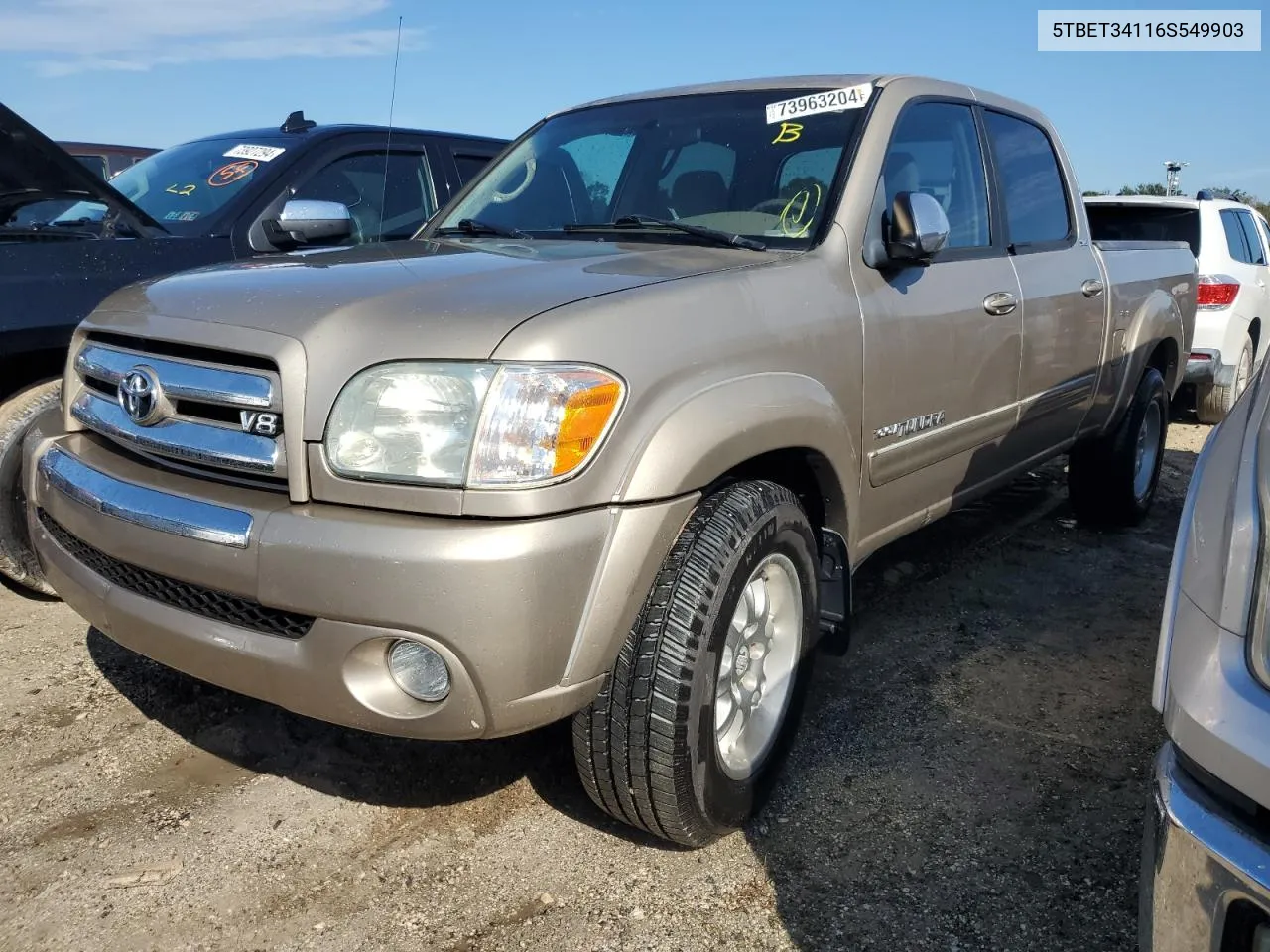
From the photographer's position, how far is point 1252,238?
785 cm

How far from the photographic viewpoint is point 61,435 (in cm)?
257

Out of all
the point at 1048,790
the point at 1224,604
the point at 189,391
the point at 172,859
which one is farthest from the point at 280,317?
the point at 1048,790

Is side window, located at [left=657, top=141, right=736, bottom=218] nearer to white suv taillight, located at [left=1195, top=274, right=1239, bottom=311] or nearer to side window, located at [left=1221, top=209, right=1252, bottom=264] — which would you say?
white suv taillight, located at [left=1195, top=274, right=1239, bottom=311]

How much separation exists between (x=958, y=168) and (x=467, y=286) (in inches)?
81.2

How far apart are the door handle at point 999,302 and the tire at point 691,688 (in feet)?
4.03

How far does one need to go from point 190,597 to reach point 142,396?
453mm

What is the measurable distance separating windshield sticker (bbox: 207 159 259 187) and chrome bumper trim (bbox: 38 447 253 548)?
232cm

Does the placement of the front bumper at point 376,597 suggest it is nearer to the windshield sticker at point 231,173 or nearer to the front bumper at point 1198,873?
the front bumper at point 1198,873

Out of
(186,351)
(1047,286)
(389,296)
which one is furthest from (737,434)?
(1047,286)

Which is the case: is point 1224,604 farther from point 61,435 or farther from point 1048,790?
point 61,435

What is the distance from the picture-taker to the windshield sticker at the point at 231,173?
4.41m

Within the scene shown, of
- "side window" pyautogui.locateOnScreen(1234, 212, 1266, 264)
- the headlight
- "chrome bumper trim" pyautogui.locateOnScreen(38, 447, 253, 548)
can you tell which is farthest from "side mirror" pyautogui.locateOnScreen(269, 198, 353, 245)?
"side window" pyautogui.locateOnScreen(1234, 212, 1266, 264)

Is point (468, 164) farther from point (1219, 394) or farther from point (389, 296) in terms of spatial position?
point (1219, 394)

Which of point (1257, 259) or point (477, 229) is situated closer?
point (477, 229)
